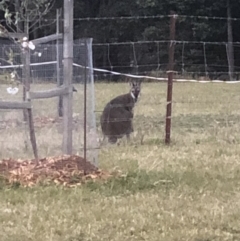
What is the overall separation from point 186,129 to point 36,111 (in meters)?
2.75

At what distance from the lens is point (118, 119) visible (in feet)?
38.2

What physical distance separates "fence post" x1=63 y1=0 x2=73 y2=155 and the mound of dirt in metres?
0.24

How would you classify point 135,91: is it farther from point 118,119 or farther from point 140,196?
point 140,196

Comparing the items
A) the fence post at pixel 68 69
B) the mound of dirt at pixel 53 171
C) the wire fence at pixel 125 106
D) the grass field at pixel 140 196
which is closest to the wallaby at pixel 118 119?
the wire fence at pixel 125 106

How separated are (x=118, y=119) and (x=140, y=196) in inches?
177

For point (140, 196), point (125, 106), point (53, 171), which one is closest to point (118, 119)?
point (125, 106)

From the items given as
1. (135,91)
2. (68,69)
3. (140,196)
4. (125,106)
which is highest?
(68,69)

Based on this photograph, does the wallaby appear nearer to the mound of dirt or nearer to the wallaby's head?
the wallaby's head

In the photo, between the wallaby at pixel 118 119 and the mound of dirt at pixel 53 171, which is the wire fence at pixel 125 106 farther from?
the mound of dirt at pixel 53 171

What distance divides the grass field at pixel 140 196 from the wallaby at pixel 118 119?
19 cm

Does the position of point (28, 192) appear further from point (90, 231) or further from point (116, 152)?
point (116, 152)

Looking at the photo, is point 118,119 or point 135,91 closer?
point 118,119

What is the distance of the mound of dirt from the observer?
25.4 ft

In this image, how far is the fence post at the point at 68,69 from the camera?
8195 millimetres
